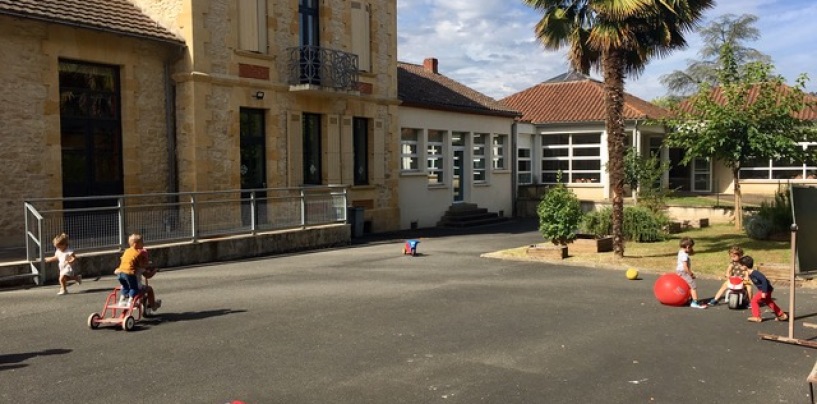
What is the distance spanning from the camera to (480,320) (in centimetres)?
943

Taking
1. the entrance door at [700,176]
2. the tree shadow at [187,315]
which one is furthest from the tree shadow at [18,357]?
the entrance door at [700,176]

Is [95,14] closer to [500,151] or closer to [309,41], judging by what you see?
[309,41]

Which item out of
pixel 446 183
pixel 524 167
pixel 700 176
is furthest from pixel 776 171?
pixel 446 183

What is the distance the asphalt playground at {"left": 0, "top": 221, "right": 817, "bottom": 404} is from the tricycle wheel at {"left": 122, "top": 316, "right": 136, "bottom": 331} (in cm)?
23

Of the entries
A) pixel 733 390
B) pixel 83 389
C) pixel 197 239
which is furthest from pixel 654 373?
pixel 197 239

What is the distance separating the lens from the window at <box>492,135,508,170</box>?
29.8 meters

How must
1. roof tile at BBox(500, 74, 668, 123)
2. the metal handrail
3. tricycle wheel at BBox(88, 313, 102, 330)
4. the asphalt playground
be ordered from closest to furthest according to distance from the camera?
1. the asphalt playground
2. tricycle wheel at BBox(88, 313, 102, 330)
3. the metal handrail
4. roof tile at BBox(500, 74, 668, 123)

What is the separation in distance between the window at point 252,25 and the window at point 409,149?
6.92 m

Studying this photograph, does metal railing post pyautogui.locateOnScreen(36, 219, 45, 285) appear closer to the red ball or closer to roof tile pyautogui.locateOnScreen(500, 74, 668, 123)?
the red ball

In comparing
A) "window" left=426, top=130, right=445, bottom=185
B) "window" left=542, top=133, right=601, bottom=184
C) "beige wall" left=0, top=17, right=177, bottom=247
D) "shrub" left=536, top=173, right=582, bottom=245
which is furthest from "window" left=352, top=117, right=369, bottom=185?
"window" left=542, top=133, right=601, bottom=184

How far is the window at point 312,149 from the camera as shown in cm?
2062

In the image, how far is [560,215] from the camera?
51.9 ft

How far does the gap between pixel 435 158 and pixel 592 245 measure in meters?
10.2

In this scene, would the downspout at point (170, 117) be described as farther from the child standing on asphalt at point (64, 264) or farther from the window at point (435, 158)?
the window at point (435, 158)
